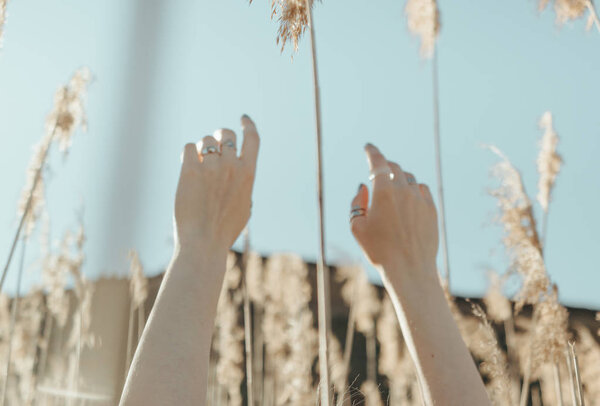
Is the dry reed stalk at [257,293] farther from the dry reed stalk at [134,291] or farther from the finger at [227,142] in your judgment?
the finger at [227,142]

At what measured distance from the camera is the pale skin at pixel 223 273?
26.3 inches

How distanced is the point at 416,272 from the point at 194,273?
0.43 metres

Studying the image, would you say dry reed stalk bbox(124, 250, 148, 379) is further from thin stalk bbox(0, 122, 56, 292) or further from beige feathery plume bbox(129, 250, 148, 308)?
thin stalk bbox(0, 122, 56, 292)

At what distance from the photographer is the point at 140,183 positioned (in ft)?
1.77

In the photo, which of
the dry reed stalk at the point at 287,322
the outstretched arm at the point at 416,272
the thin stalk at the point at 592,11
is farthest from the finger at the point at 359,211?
the dry reed stalk at the point at 287,322

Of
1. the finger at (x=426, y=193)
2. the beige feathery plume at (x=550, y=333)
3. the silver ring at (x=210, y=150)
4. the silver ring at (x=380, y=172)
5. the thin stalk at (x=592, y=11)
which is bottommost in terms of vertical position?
the beige feathery plume at (x=550, y=333)

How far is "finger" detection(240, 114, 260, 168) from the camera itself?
3.19 ft

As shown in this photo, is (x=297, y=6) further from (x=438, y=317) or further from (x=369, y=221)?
(x=438, y=317)

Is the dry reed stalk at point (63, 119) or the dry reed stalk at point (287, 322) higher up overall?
the dry reed stalk at point (63, 119)

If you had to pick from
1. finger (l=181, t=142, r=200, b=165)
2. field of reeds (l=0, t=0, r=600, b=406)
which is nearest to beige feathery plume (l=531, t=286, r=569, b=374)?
field of reeds (l=0, t=0, r=600, b=406)

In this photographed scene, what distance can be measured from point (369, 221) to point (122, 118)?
625mm

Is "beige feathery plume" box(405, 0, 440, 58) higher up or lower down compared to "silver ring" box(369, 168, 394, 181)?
higher up

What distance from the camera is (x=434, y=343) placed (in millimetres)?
855

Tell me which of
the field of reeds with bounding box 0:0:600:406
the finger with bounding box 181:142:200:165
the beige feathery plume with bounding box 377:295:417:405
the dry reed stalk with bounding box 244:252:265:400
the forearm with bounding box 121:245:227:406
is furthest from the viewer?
the dry reed stalk with bounding box 244:252:265:400
